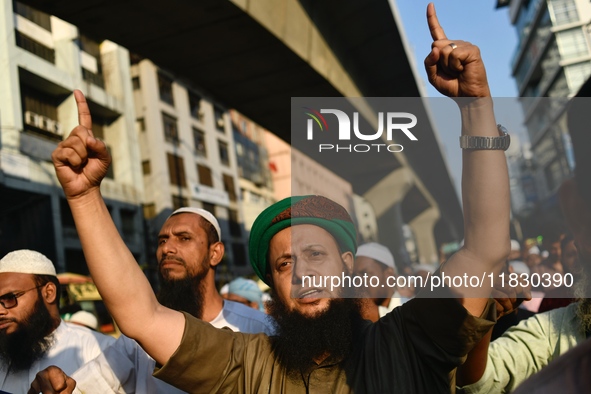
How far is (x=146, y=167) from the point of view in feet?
106

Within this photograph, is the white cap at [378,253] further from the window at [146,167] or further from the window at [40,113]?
the window at [146,167]

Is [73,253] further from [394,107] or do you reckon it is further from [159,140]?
[394,107]

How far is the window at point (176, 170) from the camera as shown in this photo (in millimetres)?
33156

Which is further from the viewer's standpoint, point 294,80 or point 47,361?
point 294,80

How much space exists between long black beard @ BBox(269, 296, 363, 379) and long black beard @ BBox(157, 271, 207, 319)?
1.07m

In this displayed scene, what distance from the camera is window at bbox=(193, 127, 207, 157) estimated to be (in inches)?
1471

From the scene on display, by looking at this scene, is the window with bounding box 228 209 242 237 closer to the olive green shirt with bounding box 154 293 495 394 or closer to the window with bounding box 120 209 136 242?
the window with bounding box 120 209 136 242

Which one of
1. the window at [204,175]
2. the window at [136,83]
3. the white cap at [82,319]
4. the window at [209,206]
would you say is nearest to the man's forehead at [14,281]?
the white cap at [82,319]

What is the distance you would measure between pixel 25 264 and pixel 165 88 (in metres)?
33.7

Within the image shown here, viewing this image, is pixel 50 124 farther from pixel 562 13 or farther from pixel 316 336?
pixel 562 13

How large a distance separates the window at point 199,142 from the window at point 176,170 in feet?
8.59

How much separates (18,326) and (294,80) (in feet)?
15.3

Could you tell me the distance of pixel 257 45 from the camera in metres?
6.16

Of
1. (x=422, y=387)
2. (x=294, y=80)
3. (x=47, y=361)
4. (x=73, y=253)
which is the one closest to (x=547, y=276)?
(x=422, y=387)
